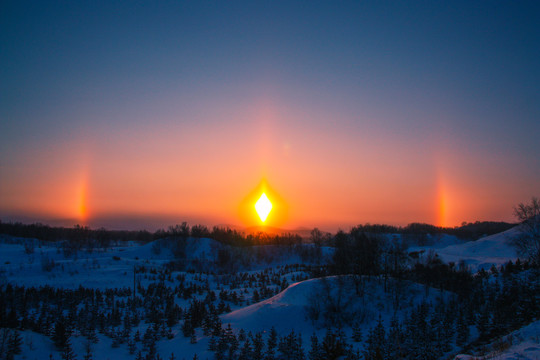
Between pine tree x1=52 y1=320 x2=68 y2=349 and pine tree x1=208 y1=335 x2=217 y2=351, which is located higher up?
pine tree x1=52 y1=320 x2=68 y2=349

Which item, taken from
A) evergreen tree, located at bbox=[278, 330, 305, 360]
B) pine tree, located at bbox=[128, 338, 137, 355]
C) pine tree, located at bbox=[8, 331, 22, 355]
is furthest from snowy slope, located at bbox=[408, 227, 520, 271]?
pine tree, located at bbox=[8, 331, 22, 355]

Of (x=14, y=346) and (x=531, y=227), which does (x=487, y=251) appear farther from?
(x=14, y=346)

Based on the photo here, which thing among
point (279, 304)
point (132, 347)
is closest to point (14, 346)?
point (132, 347)

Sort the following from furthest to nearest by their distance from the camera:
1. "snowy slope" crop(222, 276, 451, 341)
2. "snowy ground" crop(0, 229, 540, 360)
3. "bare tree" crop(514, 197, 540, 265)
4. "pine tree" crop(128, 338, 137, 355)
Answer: "bare tree" crop(514, 197, 540, 265), "snowy slope" crop(222, 276, 451, 341), "pine tree" crop(128, 338, 137, 355), "snowy ground" crop(0, 229, 540, 360)

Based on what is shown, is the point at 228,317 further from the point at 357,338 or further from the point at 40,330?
the point at 40,330

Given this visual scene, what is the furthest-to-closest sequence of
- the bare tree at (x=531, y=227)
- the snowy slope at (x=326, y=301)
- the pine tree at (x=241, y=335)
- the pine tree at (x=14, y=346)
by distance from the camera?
1. the bare tree at (x=531, y=227)
2. the snowy slope at (x=326, y=301)
3. the pine tree at (x=241, y=335)
4. the pine tree at (x=14, y=346)

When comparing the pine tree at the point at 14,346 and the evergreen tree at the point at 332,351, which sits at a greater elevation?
the pine tree at the point at 14,346

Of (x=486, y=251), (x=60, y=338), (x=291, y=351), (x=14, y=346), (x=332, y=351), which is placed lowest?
(x=486, y=251)

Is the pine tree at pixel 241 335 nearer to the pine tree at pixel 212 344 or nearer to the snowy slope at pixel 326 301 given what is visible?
the snowy slope at pixel 326 301

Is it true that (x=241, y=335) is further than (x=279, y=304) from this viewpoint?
No

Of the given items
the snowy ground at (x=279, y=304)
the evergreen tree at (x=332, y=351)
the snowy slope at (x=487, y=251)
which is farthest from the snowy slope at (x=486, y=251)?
the evergreen tree at (x=332, y=351)

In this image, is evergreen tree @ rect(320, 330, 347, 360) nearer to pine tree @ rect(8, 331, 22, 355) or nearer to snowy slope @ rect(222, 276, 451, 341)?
snowy slope @ rect(222, 276, 451, 341)

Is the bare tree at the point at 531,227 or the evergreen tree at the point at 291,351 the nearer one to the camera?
the evergreen tree at the point at 291,351
